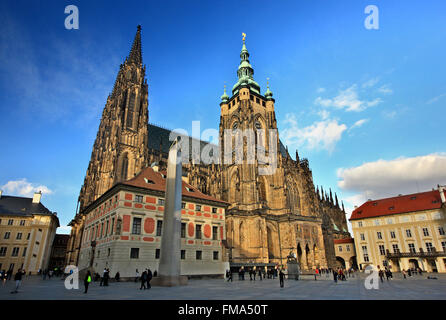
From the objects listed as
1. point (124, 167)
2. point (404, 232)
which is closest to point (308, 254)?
point (404, 232)

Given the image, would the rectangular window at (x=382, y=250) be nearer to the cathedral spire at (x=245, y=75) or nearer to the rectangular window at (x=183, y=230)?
the rectangular window at (x=183, y=230)

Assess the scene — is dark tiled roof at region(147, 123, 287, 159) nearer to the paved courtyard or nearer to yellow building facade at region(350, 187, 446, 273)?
yellow building facade at region(350, 187, 446, 273)

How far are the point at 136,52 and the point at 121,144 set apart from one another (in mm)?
26722

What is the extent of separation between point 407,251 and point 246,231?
2634 centimetres

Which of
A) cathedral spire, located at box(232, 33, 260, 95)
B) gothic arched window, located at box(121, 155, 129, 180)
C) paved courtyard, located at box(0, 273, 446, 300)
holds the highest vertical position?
cathedral spire, located at box(232, 33, 260, 95)

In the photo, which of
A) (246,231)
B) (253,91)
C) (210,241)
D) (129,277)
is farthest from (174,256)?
(253,91)

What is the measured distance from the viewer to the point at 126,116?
49.2 metres

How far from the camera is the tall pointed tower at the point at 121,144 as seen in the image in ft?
141

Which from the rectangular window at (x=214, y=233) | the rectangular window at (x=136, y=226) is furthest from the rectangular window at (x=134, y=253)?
the rectangular window at (x=214, y=233)

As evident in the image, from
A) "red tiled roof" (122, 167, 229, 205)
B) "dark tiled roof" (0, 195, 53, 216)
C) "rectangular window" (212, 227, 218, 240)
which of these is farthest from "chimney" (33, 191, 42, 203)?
"rectangular window" (212, 227, 218, 240)

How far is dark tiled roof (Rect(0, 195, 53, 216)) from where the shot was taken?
156 ft

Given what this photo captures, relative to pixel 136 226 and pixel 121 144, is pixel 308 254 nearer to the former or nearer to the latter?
pixel 136 226

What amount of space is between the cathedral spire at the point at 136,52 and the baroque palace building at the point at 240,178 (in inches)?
11.1
